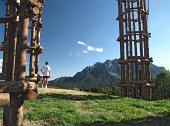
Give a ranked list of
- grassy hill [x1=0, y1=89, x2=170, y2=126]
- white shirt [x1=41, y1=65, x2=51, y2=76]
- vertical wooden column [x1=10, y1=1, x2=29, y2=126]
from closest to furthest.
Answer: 1. vertical wooden column [x1=10, y1=1, x2=29, y2=126]
2. grassy hill [x1=0, y1=89, x2=170, y2=126]
3. white shirt [x1=41, y1=65, x2=51, y2=76]

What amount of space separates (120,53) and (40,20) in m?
8.11

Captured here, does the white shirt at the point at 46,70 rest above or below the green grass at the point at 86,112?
above

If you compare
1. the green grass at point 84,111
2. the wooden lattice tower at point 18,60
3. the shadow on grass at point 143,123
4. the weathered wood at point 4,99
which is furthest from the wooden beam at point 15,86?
the shadow on grass at point 143,123

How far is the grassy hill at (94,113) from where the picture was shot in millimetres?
15820

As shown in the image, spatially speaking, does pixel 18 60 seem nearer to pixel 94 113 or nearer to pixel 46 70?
pixel 94 113

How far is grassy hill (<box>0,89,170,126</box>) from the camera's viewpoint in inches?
623

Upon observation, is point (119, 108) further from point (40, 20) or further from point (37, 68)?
point (40, 20)

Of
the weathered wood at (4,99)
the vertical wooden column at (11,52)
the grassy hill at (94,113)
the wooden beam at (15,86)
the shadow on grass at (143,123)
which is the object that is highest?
the vertical wooden column at (11,52)

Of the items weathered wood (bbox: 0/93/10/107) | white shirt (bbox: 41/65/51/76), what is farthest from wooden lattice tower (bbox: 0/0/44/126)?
white shirt (bbox: 41/65/51/76)

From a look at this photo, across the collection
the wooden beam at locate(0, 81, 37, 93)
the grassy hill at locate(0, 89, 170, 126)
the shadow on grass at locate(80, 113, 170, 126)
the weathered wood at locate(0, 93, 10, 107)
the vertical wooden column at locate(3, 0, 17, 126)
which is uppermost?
the vertical wooden column at locate(3, 0, 17, 126)

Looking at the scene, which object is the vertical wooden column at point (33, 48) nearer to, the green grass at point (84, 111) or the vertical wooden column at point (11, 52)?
the green grass at point (84, 111)

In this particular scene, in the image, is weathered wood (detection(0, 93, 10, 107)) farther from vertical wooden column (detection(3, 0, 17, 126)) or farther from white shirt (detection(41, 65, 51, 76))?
white shirt (detection(41, 65, 51, 76))

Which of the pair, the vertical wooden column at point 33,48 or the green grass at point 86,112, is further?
the vertical wooden column at point 33,48

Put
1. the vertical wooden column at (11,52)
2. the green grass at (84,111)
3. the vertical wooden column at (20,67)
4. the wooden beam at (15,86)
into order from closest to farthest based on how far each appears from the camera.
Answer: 1. the wooden beam at (15,86)
2. the vertical wooden column at (20,67)
3. the vertical wooden column at (11,52)
4. the green grass at (84,111)
